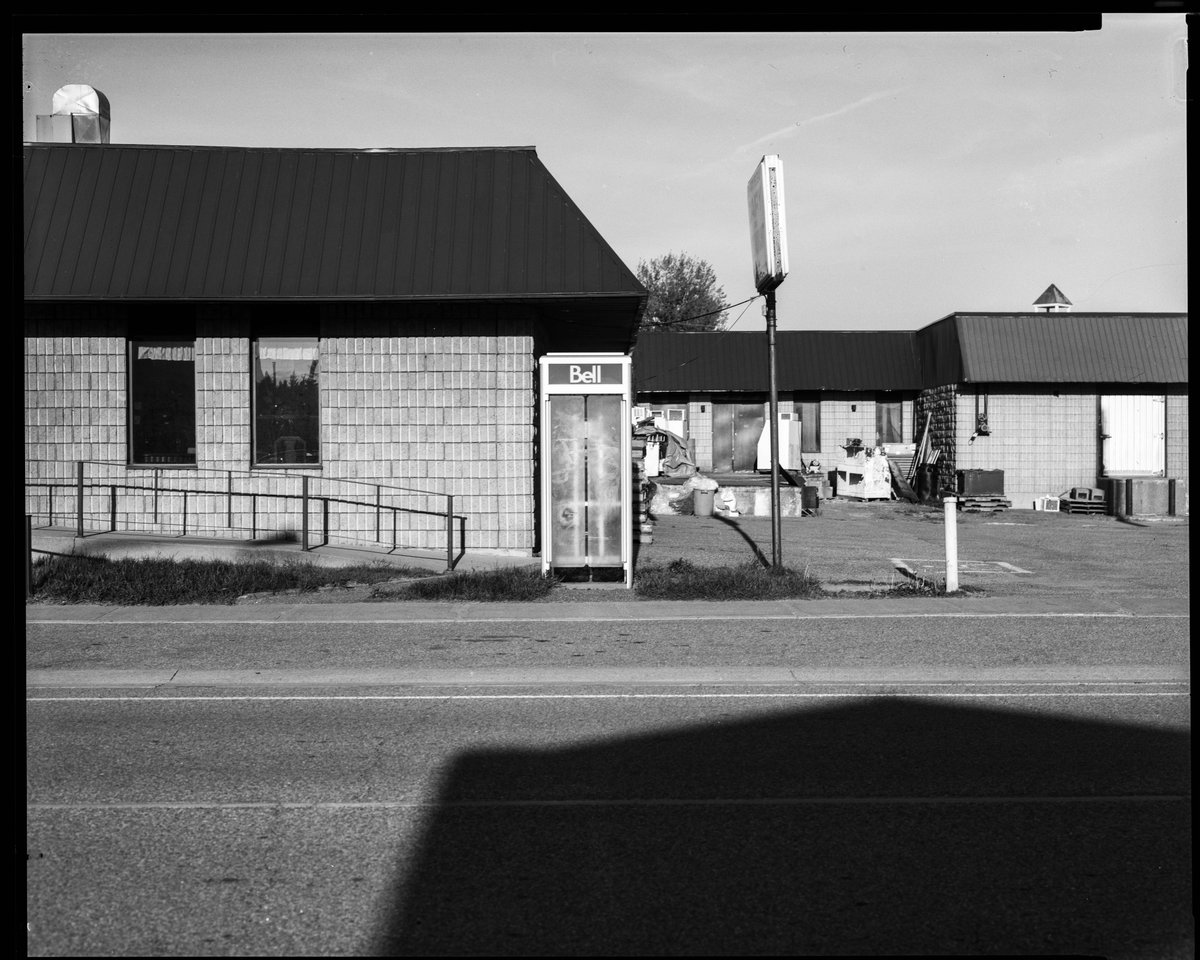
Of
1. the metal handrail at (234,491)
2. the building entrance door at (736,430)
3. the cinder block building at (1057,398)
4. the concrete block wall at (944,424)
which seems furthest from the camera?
the building entrance door at (736,430)

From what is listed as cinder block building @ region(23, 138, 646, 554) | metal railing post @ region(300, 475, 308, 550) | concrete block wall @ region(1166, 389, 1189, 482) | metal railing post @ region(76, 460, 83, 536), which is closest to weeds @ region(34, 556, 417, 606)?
metal railing post @ region(300, 475, 308, 550)

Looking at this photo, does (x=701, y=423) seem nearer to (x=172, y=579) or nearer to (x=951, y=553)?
(x=951, y=553)

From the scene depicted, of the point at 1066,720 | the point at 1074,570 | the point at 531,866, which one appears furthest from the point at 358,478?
the point at 531,866

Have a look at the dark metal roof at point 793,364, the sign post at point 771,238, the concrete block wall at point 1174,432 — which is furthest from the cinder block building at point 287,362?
the concrete block wall at point 1174,432

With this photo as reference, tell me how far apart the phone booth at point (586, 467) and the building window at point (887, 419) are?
25.2 metres

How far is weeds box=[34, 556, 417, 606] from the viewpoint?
14.3 metres

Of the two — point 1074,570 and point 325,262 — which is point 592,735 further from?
point 1074,570

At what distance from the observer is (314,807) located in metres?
6.04

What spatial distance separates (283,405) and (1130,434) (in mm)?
25294

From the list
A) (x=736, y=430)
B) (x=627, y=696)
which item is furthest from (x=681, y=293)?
(x=627, y=696)

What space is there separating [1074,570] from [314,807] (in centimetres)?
1532

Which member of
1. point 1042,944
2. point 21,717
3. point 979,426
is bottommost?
point 1042,944

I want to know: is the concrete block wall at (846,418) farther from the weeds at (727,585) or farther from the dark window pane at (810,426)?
the weeds at (727,585)

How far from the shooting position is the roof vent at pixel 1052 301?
38.3m
